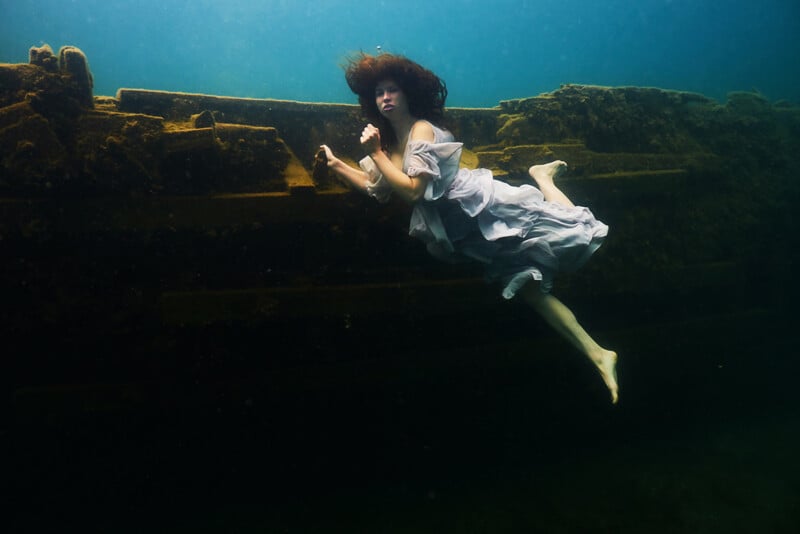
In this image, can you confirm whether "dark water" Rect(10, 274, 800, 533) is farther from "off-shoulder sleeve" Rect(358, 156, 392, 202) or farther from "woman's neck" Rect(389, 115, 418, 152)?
"woman's neck" Rect(389, 115, 418, 152)

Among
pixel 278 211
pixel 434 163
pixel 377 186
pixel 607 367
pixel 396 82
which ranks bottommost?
pixel 607 367

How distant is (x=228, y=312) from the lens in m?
3.32

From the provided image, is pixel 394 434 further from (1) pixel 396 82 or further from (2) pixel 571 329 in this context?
(1) pixel 396 82

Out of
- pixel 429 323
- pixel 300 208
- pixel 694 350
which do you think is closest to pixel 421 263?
pixel 429 323

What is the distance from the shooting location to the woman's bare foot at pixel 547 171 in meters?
3.69

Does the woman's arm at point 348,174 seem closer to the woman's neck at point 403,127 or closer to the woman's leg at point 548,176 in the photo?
the woman's neck at point 403,127

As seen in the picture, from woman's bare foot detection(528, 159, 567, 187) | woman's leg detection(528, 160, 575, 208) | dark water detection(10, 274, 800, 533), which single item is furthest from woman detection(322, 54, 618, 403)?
dark water detection(10, 274, 800, 533)

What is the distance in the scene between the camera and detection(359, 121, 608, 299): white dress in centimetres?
309

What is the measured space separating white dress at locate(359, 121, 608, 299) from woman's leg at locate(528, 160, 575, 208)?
0.86ft

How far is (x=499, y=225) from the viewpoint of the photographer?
124 inches

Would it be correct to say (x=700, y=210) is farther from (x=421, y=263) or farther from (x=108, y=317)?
(x=108, y=317)

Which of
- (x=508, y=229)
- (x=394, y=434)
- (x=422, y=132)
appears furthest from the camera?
(x=394, y=434)

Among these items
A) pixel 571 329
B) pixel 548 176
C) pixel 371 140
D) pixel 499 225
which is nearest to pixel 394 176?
pixel 371 140

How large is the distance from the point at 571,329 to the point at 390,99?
7.37 feet
